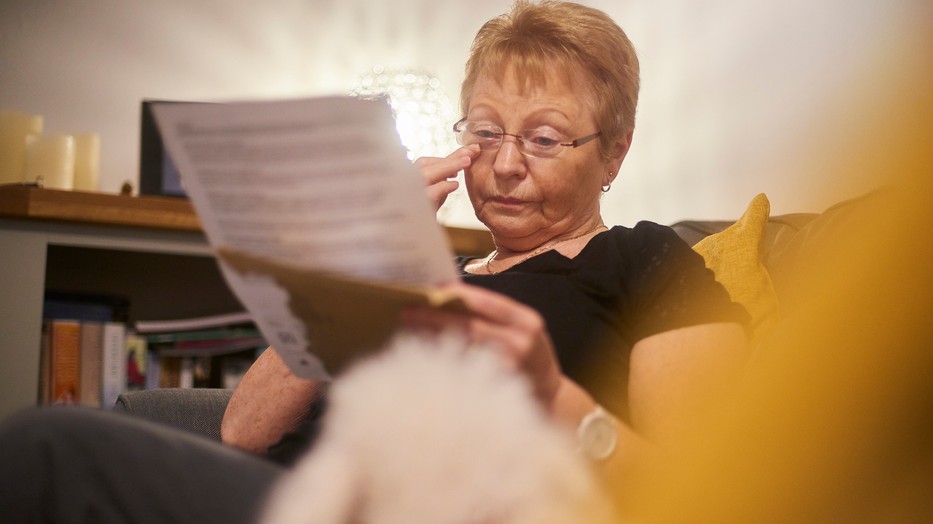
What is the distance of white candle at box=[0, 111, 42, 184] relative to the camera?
222 centimetres

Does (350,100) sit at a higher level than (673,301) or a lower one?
higher

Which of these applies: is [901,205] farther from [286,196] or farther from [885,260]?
[286,196]

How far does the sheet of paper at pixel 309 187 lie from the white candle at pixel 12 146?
5.75 ft

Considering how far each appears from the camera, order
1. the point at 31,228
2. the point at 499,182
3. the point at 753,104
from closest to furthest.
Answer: the point at 499,182 → the point at 31,228 → the point at 753,104

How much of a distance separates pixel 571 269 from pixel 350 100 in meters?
0.51

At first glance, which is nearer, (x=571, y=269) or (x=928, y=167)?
(x=928, y=167)

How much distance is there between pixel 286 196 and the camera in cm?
68

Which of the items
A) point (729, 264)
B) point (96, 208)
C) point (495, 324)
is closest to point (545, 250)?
point (729, 264)

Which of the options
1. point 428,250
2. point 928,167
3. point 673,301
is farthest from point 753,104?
point 428,250

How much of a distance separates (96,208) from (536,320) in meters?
1.60

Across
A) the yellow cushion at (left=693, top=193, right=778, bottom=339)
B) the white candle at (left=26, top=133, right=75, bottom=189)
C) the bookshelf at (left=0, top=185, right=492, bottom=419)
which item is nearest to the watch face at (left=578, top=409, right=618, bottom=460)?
the yellow cushion at (left=693, top=193, right=778, bottom=339)

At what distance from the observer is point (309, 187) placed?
2.21ft

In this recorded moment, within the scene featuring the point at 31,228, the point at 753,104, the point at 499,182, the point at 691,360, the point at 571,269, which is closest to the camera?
the point at 691,360

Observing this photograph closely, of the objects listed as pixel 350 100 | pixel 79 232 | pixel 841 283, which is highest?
pixel 79 232
